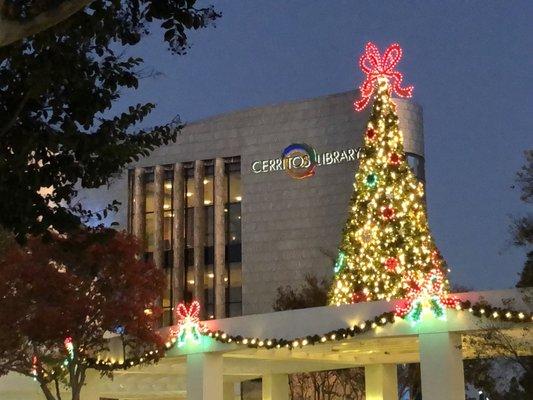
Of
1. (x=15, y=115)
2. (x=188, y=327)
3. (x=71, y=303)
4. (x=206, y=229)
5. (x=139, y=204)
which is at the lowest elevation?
(x=188, y=327)

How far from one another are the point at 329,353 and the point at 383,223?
4564mm

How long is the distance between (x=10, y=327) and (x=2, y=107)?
11.5m

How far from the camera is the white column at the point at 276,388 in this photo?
97.3 feet

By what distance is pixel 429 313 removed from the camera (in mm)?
17625

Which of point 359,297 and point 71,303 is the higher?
point 359,297

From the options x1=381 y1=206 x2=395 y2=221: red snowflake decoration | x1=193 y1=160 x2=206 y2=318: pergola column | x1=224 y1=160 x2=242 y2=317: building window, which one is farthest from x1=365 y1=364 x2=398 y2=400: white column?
x1=193 y1=160 x2=206 y2=318: pergola column

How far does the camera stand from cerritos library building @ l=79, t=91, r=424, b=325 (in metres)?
44.0

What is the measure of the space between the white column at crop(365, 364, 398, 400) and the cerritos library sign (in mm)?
17739

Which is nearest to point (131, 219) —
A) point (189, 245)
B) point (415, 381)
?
point (189, 245)

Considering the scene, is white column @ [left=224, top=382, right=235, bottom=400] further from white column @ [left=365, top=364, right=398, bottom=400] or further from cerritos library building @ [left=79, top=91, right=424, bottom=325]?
white column @ [left=365, top=364, right=398, bottom=400]

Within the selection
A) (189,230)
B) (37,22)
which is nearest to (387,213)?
(37,22)

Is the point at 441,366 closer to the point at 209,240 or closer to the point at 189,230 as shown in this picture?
the point at 209,240

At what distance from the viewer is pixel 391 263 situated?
20953 mm

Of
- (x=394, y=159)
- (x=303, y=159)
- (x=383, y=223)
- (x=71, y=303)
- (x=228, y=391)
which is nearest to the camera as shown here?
(x=71, y=303)
